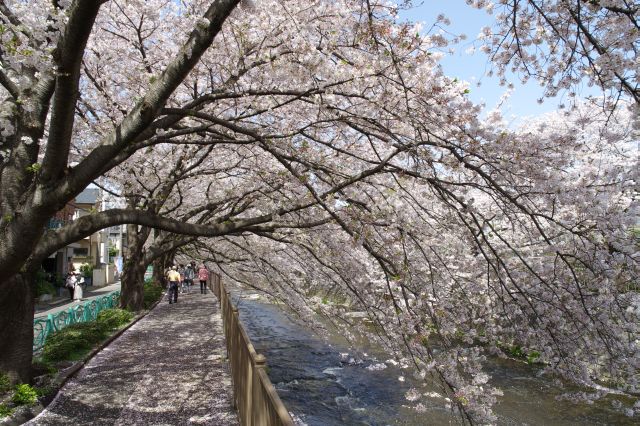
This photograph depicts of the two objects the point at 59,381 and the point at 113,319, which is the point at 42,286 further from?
the point at 59,381

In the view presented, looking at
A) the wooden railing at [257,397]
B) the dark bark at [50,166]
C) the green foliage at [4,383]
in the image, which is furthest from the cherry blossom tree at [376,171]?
the wooden railing at [257,397]

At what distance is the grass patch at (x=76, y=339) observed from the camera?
9250 mm

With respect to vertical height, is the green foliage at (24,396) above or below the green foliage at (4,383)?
below

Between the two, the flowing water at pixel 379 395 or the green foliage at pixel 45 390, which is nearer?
the green foliage at pixel 45 390

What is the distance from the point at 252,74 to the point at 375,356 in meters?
10.1

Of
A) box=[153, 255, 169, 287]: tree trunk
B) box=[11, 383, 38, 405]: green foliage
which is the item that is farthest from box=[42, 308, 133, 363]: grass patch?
box=[153, 255, 169, 287]: tree trunk

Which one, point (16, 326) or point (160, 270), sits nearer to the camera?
point (16, 326)

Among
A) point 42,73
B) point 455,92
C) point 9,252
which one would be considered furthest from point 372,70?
point 9,252

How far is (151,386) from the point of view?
7922 millimetres

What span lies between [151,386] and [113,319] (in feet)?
22.2

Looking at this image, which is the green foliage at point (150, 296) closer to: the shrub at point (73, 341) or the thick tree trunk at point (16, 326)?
the shrub at point (73, 341)

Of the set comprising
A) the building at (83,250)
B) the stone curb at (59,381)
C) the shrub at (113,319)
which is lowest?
the stone curb at (59,381)

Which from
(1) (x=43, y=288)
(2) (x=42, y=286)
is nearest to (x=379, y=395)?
(1) (x=43, y=288)

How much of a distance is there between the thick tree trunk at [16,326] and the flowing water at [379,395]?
5.42 m
